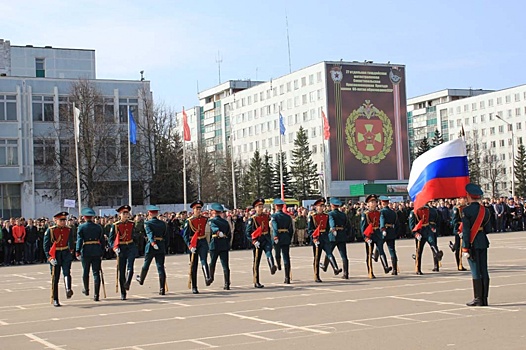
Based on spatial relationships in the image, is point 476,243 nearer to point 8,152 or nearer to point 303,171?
point 8,152

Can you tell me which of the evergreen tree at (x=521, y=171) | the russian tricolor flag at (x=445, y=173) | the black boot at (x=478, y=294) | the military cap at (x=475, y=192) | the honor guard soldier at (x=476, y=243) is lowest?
the black boot at (x=478, y=294)

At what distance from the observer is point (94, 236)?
1888 centimetres

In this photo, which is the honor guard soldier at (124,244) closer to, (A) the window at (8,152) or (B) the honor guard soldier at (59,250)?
(B) the honor guard soldier at (59,250)

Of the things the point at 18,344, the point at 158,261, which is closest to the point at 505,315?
the point at 18,344

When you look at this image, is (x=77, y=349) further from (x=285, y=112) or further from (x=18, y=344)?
(x=285, y=112)

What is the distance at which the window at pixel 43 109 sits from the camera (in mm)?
62469

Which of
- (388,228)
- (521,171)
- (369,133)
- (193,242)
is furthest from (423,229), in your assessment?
(521,171)

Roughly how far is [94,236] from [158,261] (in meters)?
1.64

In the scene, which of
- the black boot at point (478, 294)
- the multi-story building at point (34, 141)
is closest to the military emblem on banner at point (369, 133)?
the multi-story building at point (34, 141)

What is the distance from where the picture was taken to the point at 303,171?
331 ft

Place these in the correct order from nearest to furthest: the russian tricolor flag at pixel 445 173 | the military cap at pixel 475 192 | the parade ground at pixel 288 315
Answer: the parade ground at pixel 288 315, the military cap at pixel 475 192, the russian tricolor flag at pixel 445 173

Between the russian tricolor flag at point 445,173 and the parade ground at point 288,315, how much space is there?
2001mm

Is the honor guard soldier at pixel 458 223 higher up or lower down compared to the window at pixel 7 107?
lower down

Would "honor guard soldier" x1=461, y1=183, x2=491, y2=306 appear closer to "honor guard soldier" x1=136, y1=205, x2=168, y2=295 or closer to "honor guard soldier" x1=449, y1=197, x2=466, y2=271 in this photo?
"honor guard soldier" x1=449, y1=197, x2=466, y2=271
